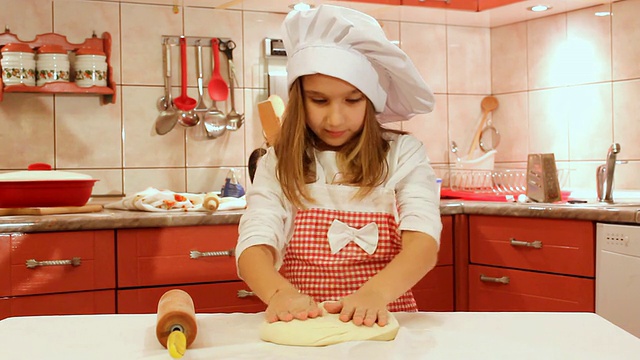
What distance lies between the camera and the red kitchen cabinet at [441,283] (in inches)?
82.8

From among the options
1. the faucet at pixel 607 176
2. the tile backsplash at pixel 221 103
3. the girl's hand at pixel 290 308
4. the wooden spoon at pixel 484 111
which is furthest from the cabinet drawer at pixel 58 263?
the wooden spoon at pixel 484 111

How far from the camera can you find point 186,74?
2.34m

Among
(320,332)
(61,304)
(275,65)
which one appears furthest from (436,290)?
(320,332)

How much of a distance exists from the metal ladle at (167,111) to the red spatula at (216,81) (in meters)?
0.13

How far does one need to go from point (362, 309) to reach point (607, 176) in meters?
1.34

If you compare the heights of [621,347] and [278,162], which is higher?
[278,162]

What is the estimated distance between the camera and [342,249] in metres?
1.21

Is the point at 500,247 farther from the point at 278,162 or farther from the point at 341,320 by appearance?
the point at 341,320

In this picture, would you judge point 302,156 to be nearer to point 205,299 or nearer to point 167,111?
point 205,299

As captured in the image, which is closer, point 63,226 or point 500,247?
point 63,226

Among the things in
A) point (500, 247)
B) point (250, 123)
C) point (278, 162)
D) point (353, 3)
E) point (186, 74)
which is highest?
point (353, 3)

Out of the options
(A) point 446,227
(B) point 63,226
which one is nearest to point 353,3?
(A) point 446,227

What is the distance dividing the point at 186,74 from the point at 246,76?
209 mm

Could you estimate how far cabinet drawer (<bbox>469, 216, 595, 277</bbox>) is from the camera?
184 cm
